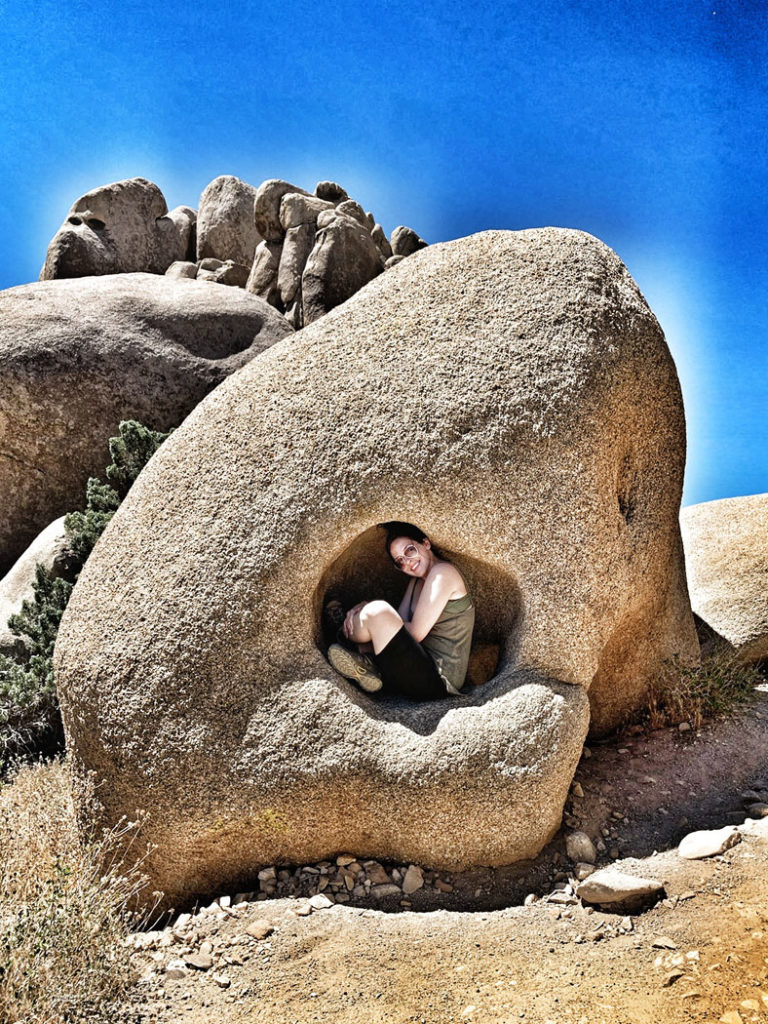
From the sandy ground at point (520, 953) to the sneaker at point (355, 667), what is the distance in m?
1.15

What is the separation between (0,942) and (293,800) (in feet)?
5.13

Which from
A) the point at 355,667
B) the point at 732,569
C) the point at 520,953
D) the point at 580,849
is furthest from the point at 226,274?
the point at 520,953

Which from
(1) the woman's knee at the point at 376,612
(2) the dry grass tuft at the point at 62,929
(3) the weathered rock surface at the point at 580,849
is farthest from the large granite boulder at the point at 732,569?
(2) the dry grass tuft at the point at 62,929

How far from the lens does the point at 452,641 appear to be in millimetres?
4887

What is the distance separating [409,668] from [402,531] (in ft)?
2.77

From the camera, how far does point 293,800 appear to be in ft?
14.6

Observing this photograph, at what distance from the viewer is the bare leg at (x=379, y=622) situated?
15.5 feet

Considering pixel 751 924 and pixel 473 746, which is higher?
pixel 473 746

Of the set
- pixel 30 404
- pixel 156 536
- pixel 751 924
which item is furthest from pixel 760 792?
pixel 30 404

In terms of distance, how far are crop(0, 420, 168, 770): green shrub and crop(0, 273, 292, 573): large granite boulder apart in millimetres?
901

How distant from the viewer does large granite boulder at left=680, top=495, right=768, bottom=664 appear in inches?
268

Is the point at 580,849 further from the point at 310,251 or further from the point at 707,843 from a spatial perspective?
the point at 310,251

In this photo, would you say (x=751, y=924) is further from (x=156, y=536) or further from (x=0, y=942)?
(x=156, y=536)

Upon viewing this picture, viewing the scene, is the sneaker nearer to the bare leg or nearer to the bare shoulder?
the bare leg
